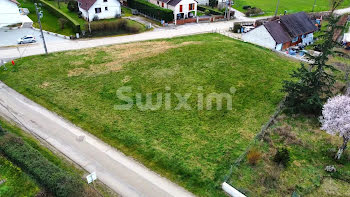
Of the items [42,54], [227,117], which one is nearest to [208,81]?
[227,117]

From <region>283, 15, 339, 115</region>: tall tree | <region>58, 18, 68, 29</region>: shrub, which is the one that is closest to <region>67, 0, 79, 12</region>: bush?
<region>58, 18, 68, 29</region>: shrub

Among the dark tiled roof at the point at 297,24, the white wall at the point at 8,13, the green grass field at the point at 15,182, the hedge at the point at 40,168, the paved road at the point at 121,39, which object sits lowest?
the green grass field at the point at 15,182

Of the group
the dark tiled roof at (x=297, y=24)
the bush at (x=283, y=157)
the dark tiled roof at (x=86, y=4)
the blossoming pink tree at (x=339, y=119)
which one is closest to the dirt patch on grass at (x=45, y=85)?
the bush at (x=283, y=157)

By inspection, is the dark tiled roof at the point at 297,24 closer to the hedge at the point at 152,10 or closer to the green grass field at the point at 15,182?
the hedge at the point at 152,10

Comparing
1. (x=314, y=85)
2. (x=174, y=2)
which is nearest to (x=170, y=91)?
(x=314, y=85)

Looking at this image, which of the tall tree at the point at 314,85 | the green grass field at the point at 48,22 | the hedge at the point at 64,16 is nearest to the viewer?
the tall tree at the point at 314,85
